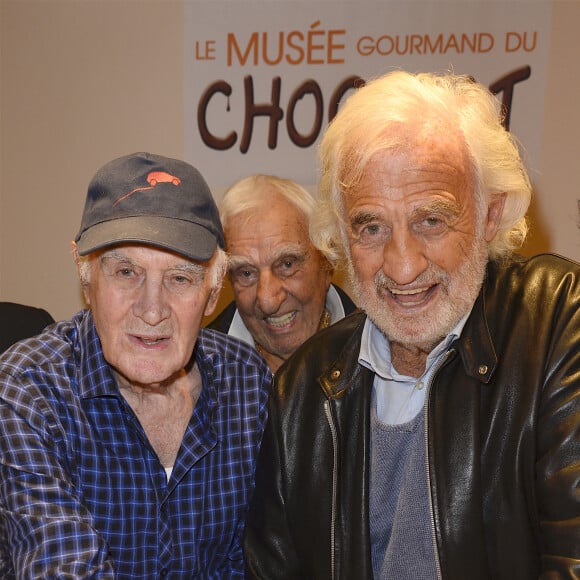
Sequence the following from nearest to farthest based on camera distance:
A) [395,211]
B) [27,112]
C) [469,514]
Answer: [469,514]
[395,211]
[27,112]

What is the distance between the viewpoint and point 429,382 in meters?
1.78

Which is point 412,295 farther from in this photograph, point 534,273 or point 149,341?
point 149,341

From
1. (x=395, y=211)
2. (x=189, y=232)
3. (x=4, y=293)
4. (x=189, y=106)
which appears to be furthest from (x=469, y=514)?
(x=4, y=293)

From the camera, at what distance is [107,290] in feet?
6.06

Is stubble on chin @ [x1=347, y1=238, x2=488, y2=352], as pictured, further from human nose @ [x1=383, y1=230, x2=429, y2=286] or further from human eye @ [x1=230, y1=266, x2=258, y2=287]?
human eye @ [x1=230, y1=266, x2=258, y2=287]

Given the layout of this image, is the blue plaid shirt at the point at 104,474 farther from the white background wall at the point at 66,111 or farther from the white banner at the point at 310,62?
the white background wall at the point at 66,111

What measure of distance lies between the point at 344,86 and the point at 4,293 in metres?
2.25

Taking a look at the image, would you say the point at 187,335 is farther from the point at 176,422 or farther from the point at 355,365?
the point at 355,365

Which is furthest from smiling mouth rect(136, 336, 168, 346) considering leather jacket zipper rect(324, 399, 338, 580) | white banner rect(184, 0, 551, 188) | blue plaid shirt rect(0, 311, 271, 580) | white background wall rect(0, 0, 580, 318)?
white background wall rect(0, 0, 580, 318)

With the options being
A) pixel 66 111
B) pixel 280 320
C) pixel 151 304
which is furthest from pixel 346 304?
pixel 66 111

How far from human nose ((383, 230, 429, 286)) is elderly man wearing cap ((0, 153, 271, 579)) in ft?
1.35

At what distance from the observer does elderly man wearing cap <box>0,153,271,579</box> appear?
1.77 m

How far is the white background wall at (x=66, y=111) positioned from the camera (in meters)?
4.28

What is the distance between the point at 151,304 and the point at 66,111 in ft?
9.83
